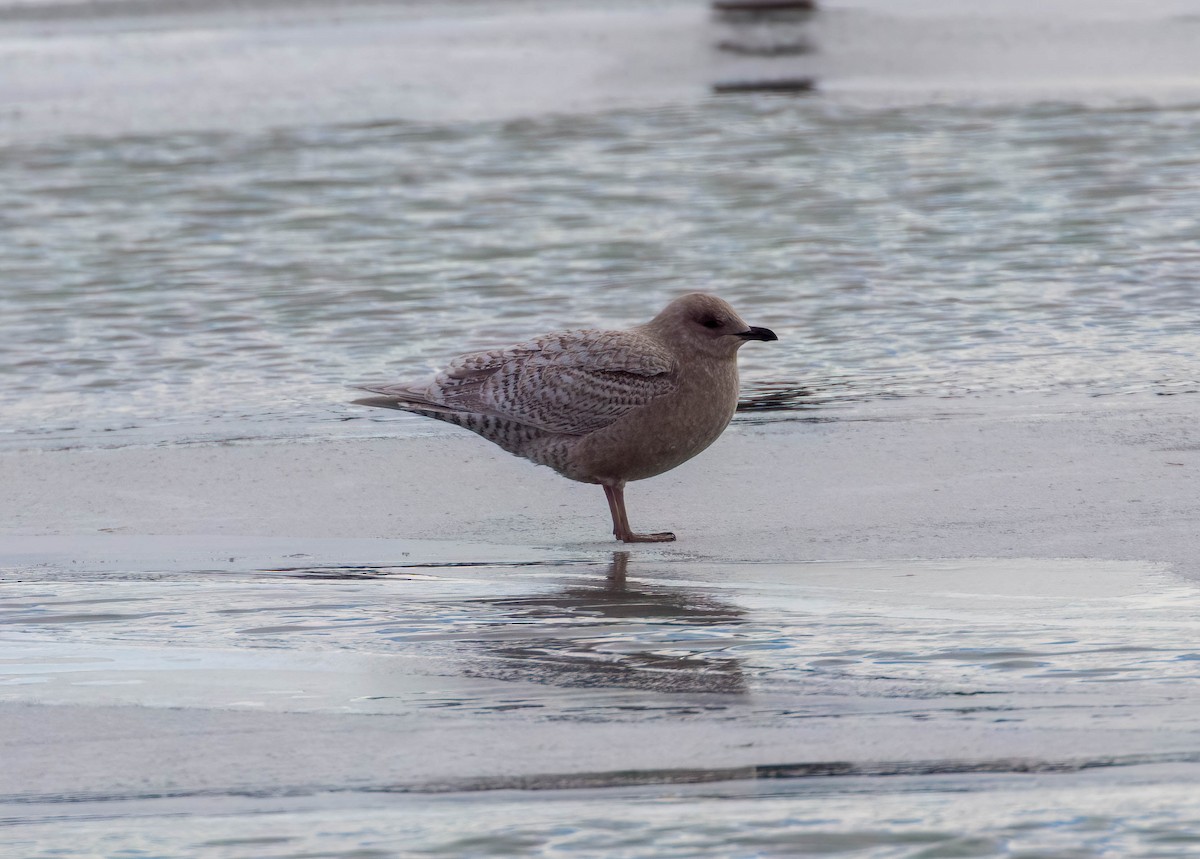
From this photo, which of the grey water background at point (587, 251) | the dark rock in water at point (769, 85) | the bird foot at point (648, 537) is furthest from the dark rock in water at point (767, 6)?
the bird foot at point (648, 537)

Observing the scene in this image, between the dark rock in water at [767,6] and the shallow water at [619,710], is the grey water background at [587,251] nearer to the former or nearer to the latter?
the shallow water at [619,710]

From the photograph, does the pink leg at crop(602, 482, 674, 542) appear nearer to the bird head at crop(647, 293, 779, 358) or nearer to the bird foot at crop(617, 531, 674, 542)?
the bird foot at crop(617, 531, 674, 542)

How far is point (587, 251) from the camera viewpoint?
1074 cm

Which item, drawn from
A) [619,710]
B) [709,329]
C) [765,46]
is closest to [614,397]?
[709,329]

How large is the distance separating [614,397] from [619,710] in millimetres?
2154

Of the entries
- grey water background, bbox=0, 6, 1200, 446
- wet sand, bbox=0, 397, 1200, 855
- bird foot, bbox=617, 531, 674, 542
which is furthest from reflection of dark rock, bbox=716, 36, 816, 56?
bird foot, bbox=617, 531, 674, 542

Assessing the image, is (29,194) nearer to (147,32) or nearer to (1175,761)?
(147,32)

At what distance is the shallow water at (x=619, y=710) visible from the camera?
351 cm

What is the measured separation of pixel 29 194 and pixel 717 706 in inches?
409

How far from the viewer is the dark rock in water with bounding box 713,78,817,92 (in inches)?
664

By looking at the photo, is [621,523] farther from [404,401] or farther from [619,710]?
[619,710]

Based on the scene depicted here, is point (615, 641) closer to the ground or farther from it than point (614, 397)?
closer to the ground

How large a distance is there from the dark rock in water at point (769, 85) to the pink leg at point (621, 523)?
443 inches

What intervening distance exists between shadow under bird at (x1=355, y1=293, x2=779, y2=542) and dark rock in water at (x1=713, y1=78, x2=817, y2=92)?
35.7 ft
